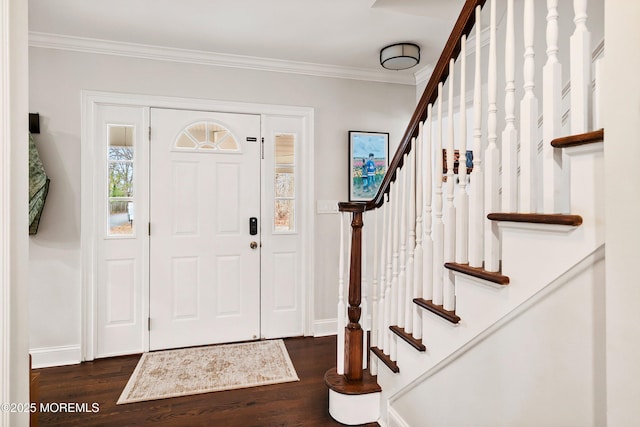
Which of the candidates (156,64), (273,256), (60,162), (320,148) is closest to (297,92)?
(320,148)

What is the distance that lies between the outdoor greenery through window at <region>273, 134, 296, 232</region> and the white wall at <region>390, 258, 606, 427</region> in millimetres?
2101

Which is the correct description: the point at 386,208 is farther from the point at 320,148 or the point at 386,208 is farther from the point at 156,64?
the point at 156,64

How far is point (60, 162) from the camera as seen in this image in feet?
8.91

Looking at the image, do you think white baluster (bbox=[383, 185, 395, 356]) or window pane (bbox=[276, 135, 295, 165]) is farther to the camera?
window pane (bbox=[276, 135, 295, 165])

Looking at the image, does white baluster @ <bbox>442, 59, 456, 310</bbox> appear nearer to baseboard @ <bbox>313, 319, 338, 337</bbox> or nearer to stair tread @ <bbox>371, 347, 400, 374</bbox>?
stair tread @ <bbox>371, 347, 400, 374</bbox>

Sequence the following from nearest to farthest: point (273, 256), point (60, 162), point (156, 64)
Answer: point (60, 162) < point (156, 64) < point (273, 256)

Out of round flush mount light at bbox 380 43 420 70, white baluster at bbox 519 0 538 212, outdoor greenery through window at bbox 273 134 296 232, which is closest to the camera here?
white baluster at bbox 519 0 538 212

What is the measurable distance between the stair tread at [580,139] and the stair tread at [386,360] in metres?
1.29

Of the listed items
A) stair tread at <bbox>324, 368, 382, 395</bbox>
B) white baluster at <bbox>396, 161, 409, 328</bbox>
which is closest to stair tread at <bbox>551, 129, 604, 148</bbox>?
white baluster at <bbox>396, 161, 409, 328</bbox>

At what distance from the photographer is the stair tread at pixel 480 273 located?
3.71 ft

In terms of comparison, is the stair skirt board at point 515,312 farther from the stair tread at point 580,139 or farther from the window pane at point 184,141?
the window pane at point 184,141

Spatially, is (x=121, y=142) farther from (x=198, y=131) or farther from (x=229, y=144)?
(x=229, y=144)

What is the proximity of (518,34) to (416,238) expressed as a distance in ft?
5.08

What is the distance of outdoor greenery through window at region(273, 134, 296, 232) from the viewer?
3.25 meters
